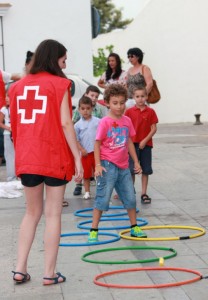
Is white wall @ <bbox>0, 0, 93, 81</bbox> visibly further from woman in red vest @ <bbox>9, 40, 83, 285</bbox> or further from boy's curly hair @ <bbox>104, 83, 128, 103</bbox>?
woman in red vest @ <bbox>9, 40, 83, 285</bbox>

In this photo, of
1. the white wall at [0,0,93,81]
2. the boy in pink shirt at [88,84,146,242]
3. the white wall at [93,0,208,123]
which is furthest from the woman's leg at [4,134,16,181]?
the white wall at [93,0,208,123]

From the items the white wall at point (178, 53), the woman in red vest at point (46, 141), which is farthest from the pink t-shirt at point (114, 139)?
the white wall at point (178, 53)

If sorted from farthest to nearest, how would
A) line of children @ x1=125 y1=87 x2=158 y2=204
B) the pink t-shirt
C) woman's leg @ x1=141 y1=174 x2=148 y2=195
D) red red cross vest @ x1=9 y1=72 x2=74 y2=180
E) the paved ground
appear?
woman's leg @ x1=141 y1=174 x2=148 y2=195 < line of children @ x1=125 y1=87 x2=158 y2=204 < the pink t-shirt < red red cross vest @ x1=9 y1=72 x2=74 y2=180 < the paved ground

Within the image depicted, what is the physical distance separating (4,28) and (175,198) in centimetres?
1181

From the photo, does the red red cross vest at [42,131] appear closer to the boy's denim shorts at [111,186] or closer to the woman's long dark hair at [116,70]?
the boy's denim shorts at [111,186]

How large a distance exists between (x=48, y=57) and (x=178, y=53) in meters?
25.2

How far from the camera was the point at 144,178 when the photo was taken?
1123cm

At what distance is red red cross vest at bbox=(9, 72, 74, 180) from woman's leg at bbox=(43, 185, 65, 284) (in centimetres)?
17

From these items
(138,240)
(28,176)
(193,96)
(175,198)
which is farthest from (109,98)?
(193,96)

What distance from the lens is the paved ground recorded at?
670 centimetres

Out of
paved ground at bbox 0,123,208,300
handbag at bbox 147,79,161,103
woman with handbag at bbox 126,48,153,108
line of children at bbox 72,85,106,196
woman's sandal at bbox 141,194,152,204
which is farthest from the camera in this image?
handbag at bbox 147,79,161,103

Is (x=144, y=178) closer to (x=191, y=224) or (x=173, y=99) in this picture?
(x=191, y=224)

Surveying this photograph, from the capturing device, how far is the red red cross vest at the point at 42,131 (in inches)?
270

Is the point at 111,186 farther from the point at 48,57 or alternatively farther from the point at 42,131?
the point at 48,57
